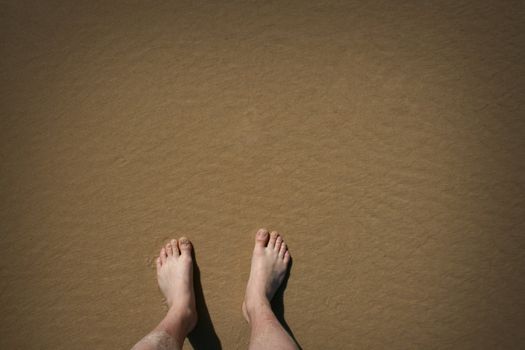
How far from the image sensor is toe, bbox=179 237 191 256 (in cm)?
139

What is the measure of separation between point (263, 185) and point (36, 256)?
0.96 meters

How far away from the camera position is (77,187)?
1.43 metres

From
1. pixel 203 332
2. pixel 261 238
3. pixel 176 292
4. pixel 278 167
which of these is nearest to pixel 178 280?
pixel 176 292

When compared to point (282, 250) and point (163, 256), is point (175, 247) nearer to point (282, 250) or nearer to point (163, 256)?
point (163, 256)

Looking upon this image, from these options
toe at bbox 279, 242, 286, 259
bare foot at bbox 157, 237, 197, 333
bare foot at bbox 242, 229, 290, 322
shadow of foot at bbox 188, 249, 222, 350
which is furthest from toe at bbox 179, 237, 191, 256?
toe at bbox 279, 242, 286, 259

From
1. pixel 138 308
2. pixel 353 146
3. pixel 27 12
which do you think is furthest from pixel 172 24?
pixel 138 308

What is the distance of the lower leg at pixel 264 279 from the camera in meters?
1.25

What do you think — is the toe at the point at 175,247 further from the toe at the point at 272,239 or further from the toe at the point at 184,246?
the toe at the point at 272,239

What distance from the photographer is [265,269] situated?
4.45 feet

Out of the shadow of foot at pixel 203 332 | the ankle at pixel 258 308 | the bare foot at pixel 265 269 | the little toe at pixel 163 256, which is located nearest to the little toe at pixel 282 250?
the bare foot at pixel 265 269

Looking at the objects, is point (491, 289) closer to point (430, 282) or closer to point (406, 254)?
point (430, 282)

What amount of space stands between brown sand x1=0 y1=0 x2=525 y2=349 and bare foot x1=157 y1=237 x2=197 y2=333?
6cm

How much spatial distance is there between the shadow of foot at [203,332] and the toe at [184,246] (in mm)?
157

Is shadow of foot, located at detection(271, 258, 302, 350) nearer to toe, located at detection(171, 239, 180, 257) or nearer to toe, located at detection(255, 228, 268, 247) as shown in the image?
toe, located at detection(255, 228, 268, 247)
